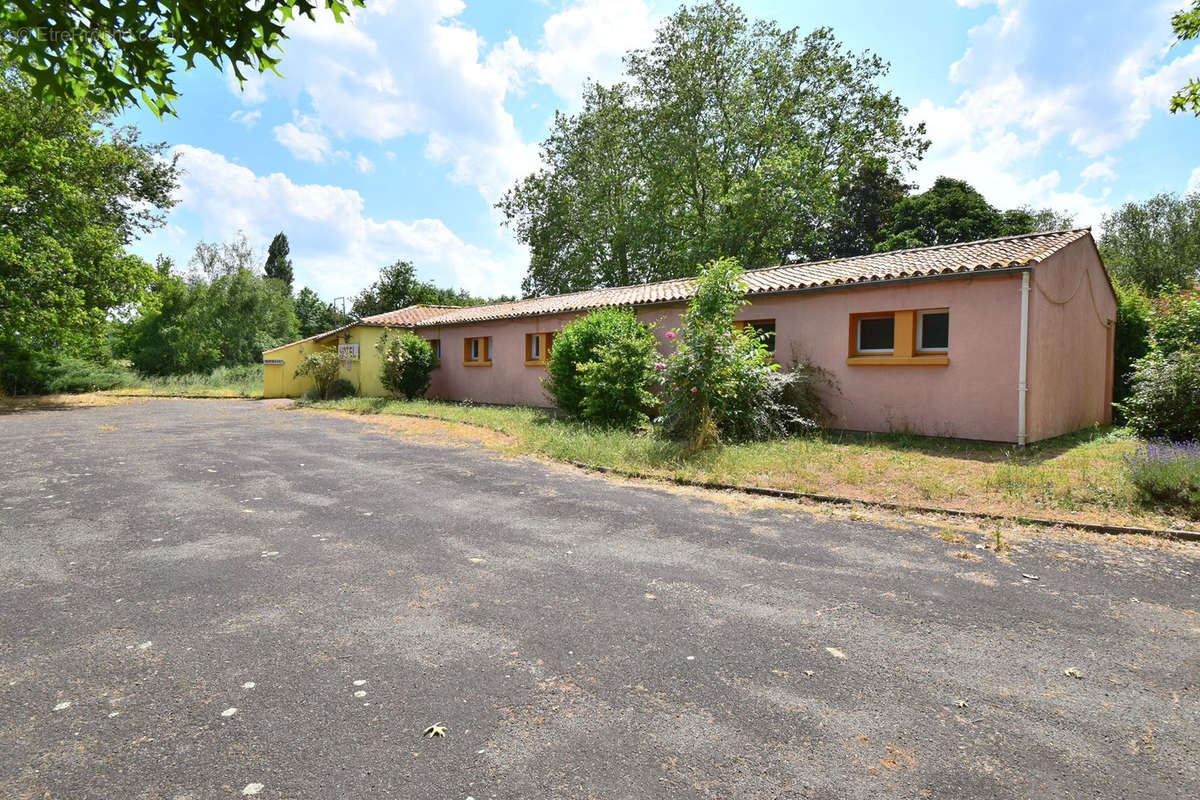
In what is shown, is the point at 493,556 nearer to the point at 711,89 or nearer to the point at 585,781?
the point at 585,781

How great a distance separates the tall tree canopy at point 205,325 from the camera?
106 feet

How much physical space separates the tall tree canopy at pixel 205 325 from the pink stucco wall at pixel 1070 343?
3494cm

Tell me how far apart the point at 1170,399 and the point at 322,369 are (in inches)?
987

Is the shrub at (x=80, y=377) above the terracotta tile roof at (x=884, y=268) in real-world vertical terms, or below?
below

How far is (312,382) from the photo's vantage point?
85.3ft

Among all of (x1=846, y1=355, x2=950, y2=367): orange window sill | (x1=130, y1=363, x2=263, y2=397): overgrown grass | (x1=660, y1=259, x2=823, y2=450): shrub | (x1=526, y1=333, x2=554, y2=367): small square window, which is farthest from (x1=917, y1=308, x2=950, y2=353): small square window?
(x1=130, y1=363, x2=263, y2=397): overgrown grass

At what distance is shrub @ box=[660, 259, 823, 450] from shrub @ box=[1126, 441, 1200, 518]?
5.21 m

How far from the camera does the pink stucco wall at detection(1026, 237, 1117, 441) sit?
10438 mm

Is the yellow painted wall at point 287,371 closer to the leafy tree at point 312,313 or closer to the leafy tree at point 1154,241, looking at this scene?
the leafy tree at point 312,313

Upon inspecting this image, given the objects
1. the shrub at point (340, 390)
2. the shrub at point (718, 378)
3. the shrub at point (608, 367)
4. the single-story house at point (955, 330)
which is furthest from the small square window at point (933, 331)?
Result: the shrub at point (340, 390)

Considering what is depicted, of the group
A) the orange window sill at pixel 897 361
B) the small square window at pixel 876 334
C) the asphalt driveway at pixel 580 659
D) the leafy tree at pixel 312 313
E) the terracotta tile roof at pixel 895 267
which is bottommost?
the asphalt driveway at pixel 580 659

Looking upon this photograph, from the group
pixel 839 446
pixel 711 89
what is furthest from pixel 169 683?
pixel 711 89

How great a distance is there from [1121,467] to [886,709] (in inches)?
296

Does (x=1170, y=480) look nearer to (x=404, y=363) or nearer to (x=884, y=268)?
(x=884, y=268)
